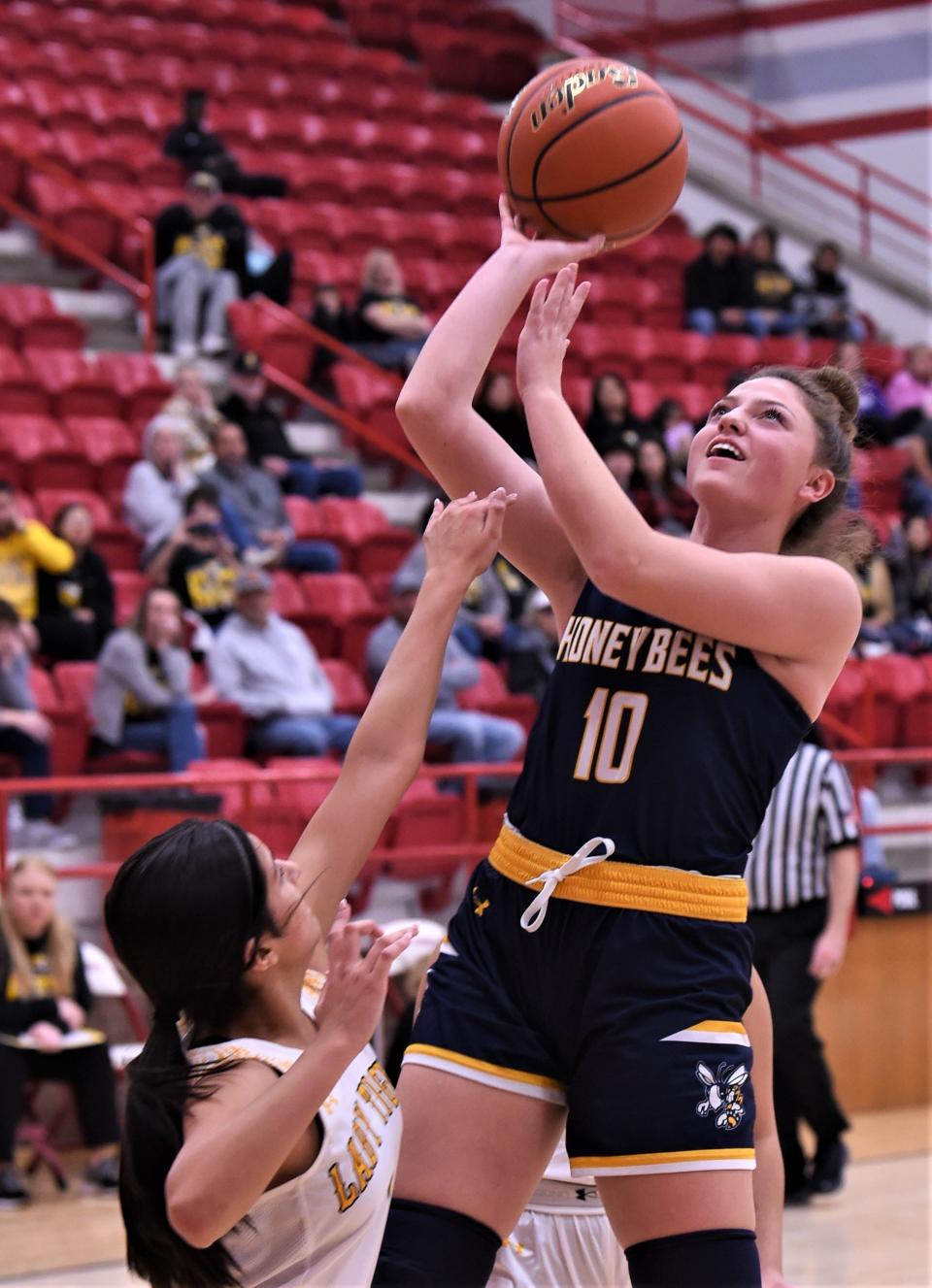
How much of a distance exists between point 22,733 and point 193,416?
274cm

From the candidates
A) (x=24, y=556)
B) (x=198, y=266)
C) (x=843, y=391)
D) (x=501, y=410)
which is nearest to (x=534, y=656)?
(x=501, y=410)

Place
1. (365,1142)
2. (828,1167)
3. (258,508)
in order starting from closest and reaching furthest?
(365,1142)
(828,1167)
(258,508)

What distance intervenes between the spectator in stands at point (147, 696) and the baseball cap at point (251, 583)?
0.54 m

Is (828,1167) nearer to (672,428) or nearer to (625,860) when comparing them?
(625,860)

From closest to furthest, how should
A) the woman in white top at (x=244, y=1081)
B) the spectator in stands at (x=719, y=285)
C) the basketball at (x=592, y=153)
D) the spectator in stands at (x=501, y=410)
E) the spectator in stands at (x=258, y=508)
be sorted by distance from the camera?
the woman in white top at (x=244, y=1081) < the basketball at (x=592, y=153) < the spectator in stands at (x=258, y=508) < the spectator in stands at (x=501, y=410) < the spectator in stands at (x=719, y=285)

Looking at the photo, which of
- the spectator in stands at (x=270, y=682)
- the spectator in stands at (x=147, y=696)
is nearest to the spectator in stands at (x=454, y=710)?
the spectator in stands at (x=270, y=682)

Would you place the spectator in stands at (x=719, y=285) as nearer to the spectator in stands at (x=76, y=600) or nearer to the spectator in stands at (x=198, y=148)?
the spectator in stands at (x=198, y=148)

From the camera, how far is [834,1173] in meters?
6.02

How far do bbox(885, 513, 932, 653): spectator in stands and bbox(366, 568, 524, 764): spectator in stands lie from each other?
3182mm

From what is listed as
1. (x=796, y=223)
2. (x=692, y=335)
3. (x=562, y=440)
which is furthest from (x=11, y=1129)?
(x=796, y=223)

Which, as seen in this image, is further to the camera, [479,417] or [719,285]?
[719,285]

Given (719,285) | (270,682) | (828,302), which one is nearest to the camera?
(270,682)

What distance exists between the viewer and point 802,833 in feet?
18.9

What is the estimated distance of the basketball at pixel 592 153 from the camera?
98.3 inches
